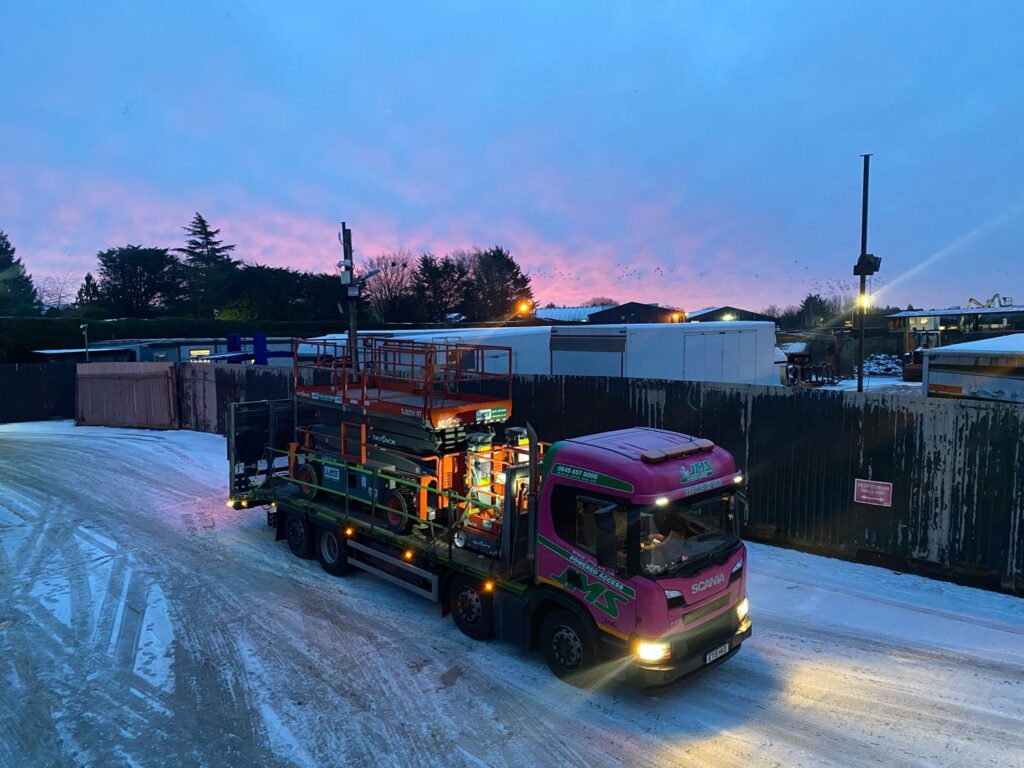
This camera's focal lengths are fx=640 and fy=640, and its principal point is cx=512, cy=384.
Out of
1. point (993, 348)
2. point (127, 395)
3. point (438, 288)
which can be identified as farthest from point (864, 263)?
point (438, 288)

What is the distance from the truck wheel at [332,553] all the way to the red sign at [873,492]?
27.3 feet

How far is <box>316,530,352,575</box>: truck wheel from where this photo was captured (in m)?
9.85

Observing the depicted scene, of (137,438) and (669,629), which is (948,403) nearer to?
(669,629)

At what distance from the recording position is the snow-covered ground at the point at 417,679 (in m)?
5.86

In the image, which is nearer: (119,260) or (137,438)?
(137,438)

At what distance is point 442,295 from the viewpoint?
210 ft

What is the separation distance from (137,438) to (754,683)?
21.8m

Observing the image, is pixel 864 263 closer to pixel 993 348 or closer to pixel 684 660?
pixel 993 348

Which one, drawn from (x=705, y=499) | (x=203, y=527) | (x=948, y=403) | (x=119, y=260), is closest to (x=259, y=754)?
(x=705, y=499)

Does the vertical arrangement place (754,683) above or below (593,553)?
below

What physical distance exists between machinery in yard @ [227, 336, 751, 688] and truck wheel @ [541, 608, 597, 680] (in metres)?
0.02

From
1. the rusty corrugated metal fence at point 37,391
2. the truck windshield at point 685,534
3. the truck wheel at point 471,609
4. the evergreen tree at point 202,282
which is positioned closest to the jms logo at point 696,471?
the truck windshield at point 685,534

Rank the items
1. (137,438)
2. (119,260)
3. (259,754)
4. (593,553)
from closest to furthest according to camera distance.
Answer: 1. (259,754)
2. (593,553)
3. (137,438)
4. (119,260)

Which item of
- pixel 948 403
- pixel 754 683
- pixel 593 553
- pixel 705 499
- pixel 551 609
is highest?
pixel 948 403
